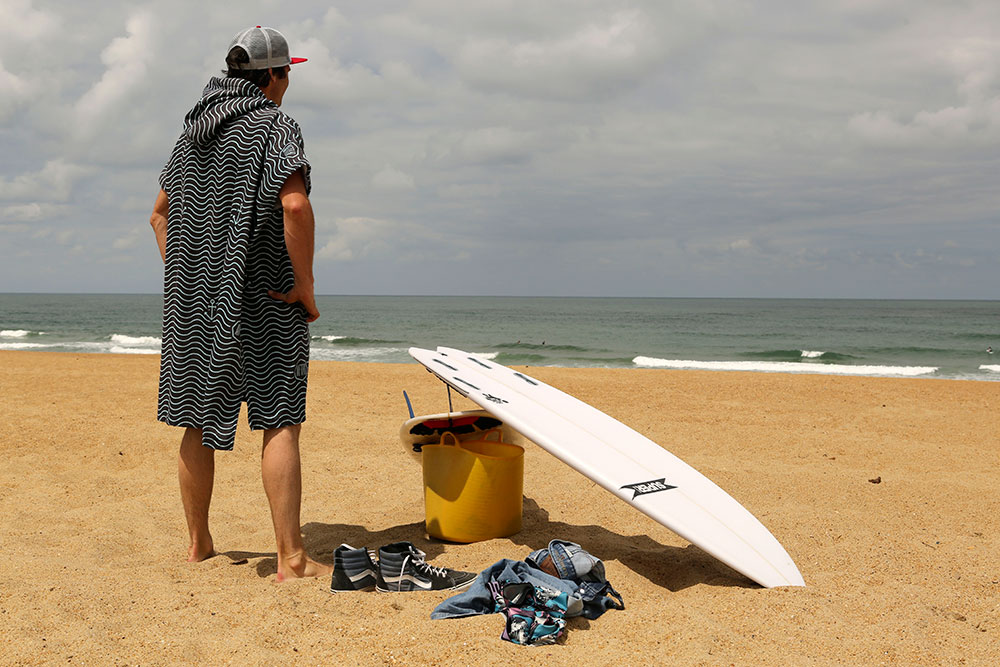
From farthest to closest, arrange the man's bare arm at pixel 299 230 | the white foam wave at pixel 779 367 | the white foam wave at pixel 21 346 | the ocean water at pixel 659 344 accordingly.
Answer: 1. the white foam wave at pixel 21 346
2. the ocean water at pixel 659 344
3. the white foam wave at pixel 779 367
4. the man's bare arm at pixel 299 230

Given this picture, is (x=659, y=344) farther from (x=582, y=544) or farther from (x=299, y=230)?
(x=299, y=230)

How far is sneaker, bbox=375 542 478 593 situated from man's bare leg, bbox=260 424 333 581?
0.32 meters

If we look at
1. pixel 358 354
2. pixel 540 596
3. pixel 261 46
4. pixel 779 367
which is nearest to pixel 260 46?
pixel 261 46

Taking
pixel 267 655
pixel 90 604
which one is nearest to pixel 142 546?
pixel 90 604

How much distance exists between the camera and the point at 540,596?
225cm

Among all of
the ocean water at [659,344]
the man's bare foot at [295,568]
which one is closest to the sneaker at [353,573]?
the man's bare foot at [295,568]

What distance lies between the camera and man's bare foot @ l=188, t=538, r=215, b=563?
9.24ft

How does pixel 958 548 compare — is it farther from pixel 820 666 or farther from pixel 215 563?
pixel 215 563

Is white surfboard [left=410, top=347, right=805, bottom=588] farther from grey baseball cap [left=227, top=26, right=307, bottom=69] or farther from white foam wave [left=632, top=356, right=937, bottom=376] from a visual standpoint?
white foam wave [left=632, top=356, right=937, bottom=376]

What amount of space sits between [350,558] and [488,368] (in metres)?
1.74

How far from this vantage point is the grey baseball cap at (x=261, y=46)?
8.55 ft

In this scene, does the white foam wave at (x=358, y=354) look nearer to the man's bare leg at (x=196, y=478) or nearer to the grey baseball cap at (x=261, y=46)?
the man's bare leg at (x=196, y=478)

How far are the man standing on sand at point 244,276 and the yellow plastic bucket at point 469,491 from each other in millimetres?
669

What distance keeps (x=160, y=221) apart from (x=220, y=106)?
56cm
